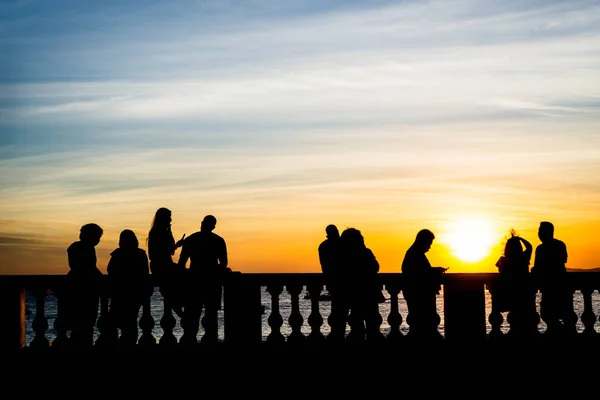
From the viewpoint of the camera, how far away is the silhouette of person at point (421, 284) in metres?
10.7

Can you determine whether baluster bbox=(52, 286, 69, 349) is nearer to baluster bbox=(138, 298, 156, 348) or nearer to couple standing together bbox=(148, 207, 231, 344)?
baluster bbox=(138, 298, 156, 348)

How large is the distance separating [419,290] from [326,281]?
1.27 metres

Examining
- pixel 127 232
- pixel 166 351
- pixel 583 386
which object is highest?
pixel 127 232

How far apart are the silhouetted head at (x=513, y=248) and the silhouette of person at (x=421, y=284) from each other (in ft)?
3.68

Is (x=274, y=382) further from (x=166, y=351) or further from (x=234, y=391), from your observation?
(x=166, y=351)

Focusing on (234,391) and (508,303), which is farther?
(508,303)

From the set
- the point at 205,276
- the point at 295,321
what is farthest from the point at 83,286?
the point at 295,321

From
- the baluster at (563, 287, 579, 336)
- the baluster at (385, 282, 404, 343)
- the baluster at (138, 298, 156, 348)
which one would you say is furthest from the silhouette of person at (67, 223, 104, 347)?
the baluster at (563, 287, 579, 336)

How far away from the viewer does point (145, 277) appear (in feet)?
34.0

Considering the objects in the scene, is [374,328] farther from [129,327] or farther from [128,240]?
[128,240]

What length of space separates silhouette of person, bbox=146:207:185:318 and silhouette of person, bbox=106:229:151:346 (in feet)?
0.76

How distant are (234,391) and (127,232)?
2.47 m

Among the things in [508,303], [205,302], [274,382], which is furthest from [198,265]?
[508,303]

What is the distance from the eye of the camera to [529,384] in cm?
1038
